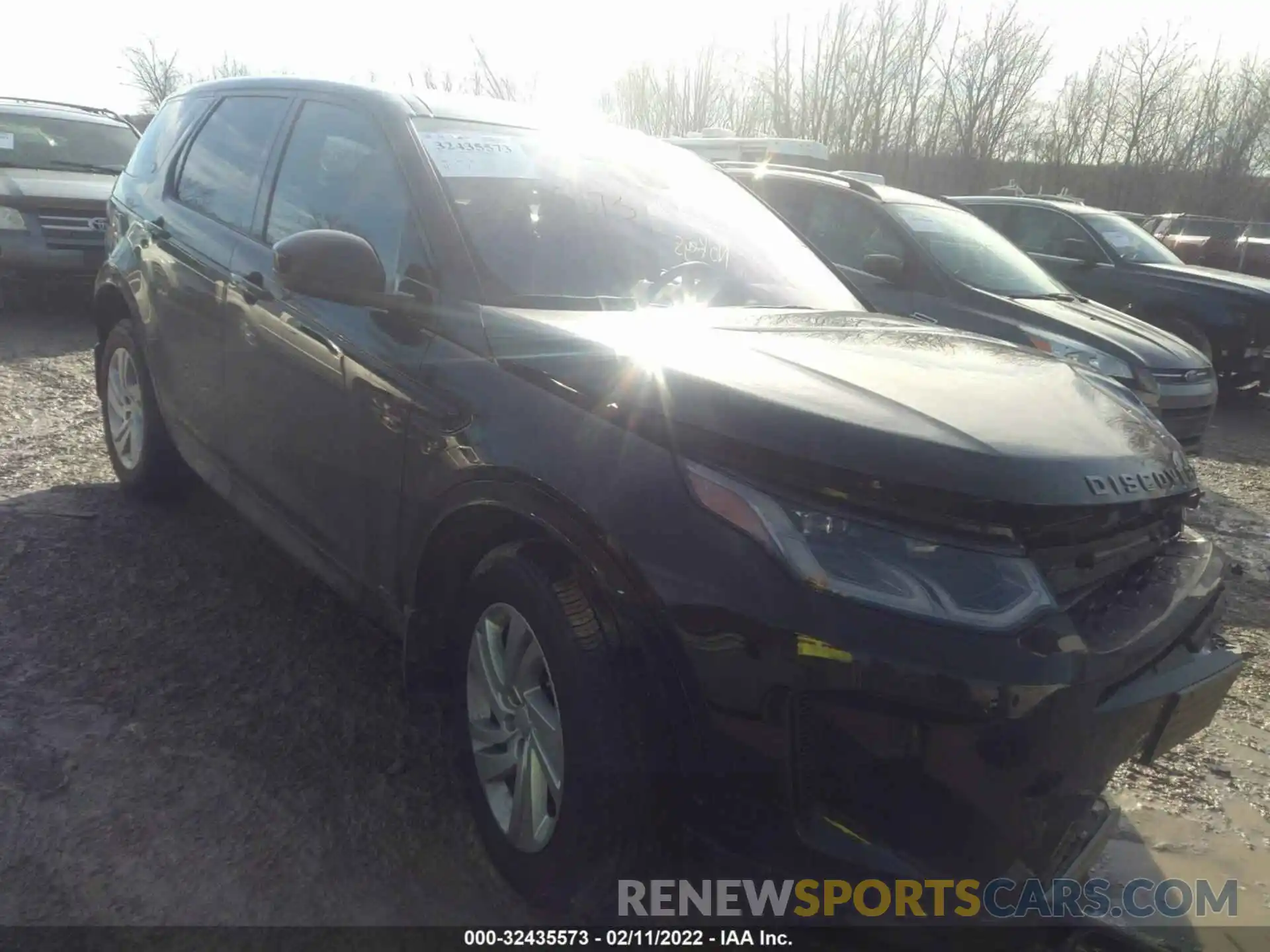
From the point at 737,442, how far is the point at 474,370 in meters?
0.76

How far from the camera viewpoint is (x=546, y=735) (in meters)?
2.16

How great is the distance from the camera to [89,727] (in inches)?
113

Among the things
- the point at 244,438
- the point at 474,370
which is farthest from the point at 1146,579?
the point at 244,438

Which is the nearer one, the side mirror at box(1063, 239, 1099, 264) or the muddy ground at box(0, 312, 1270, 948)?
the muddy ground at box(0, 312, 1270, 948)

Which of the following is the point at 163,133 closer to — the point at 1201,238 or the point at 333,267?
the point at 333,267

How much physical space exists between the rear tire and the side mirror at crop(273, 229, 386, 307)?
1911 mm

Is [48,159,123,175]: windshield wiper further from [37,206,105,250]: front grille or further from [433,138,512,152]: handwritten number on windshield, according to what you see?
[433,138,512,152]: handwritten number on windshield

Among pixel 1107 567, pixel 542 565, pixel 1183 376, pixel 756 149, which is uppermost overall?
pixel 756 149

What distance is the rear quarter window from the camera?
4.26 metres

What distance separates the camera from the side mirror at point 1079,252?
30.8 feet

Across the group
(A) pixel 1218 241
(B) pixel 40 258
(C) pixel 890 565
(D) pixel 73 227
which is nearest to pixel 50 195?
(D) pixel 73 227

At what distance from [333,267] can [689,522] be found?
1211mm

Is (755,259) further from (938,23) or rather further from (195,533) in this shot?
(938,23)

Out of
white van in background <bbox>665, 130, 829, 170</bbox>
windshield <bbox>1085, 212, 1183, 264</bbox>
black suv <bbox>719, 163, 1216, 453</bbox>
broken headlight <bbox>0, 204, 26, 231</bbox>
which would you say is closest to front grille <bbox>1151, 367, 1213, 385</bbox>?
black suv <bbox>719, 163, 1216, 453</bbox>
